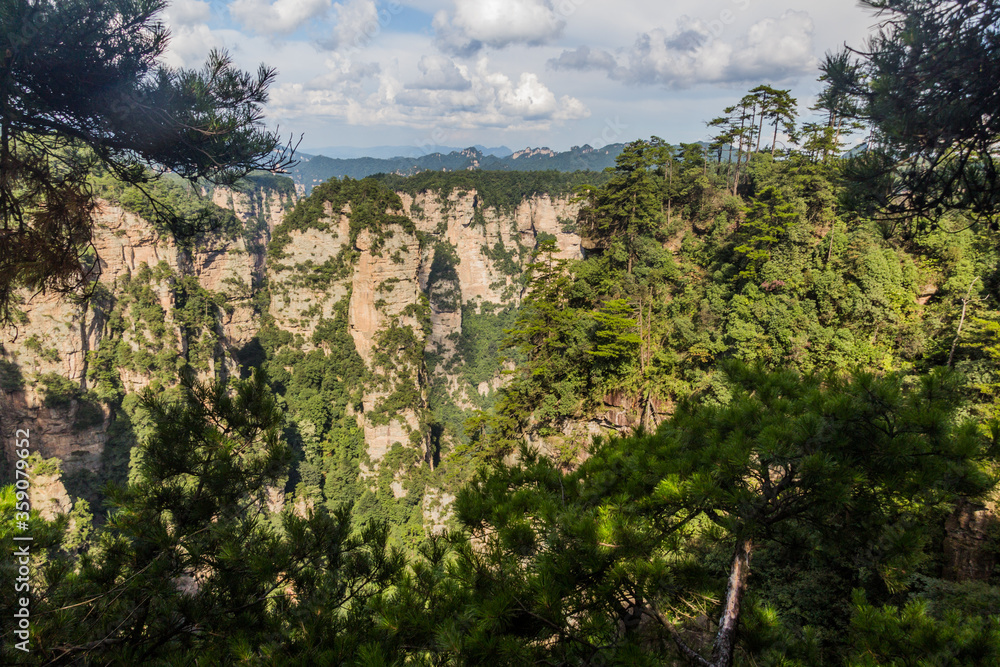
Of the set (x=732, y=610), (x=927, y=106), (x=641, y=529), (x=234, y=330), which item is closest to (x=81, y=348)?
(x=234, y=330)

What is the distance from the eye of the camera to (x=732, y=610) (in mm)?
3295

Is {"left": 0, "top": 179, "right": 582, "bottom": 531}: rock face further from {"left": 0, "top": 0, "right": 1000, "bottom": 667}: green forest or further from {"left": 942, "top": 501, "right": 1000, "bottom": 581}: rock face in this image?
{"left": 942, "top": 501, "right": 1000, "bottom": 581}: rock face

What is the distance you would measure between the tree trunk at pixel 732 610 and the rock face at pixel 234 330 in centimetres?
1831

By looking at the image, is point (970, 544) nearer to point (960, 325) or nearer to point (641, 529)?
point (641, 529)

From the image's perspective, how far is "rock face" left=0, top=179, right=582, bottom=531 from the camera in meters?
23.8

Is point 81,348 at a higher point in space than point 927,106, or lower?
lower

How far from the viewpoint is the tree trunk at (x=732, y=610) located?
3.16 m

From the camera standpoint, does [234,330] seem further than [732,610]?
Yes

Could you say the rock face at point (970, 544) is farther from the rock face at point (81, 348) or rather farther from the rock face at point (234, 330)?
the rock face at point (81, 348)

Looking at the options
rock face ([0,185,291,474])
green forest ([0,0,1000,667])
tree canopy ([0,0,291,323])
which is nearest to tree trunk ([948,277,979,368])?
green forest ([0,0,1000,667])

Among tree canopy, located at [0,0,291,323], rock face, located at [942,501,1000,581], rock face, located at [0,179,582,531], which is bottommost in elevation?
rock face, located at [0,179,582,531]

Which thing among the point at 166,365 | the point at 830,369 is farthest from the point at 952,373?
the point at 166,365

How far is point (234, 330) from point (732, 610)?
43.6 meters

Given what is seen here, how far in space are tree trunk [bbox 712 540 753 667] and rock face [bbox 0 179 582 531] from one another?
18.3 m
